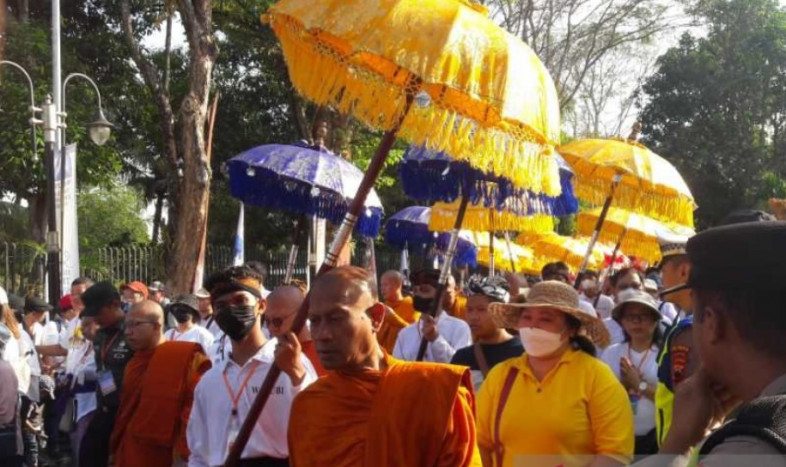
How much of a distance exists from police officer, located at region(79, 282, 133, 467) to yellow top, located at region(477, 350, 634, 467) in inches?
109

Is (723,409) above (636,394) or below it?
above

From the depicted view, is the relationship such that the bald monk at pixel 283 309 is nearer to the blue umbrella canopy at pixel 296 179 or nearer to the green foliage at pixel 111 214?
the blue umbrella canopy at pixel 296 179

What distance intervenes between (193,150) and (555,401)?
12086 millimetres

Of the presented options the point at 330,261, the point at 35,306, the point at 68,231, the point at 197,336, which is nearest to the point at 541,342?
the point at 330,261

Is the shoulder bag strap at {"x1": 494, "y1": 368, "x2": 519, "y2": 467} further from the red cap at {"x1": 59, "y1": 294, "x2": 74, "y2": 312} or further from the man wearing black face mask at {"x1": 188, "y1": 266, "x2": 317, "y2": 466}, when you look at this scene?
the red cap at {"x1": 59, "y1": 294, "x2": 74, "y2": 312}

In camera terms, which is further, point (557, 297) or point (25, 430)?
point (25, 430)

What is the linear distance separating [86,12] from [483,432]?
921 inches

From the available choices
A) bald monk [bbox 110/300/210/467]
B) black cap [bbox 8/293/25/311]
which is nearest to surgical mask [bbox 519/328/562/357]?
bald monk [bbox 110/300/210/467]

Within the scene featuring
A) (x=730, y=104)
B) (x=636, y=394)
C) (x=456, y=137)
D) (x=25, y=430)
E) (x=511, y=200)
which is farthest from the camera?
(x=730, y=104)

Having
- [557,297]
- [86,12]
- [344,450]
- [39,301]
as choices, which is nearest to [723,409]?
[344,450]

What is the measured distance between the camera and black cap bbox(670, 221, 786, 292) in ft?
5.82

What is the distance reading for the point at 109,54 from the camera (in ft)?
79.4

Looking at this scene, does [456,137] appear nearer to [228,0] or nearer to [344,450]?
[344,450]

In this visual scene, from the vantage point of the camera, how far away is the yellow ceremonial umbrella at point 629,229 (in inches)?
494
